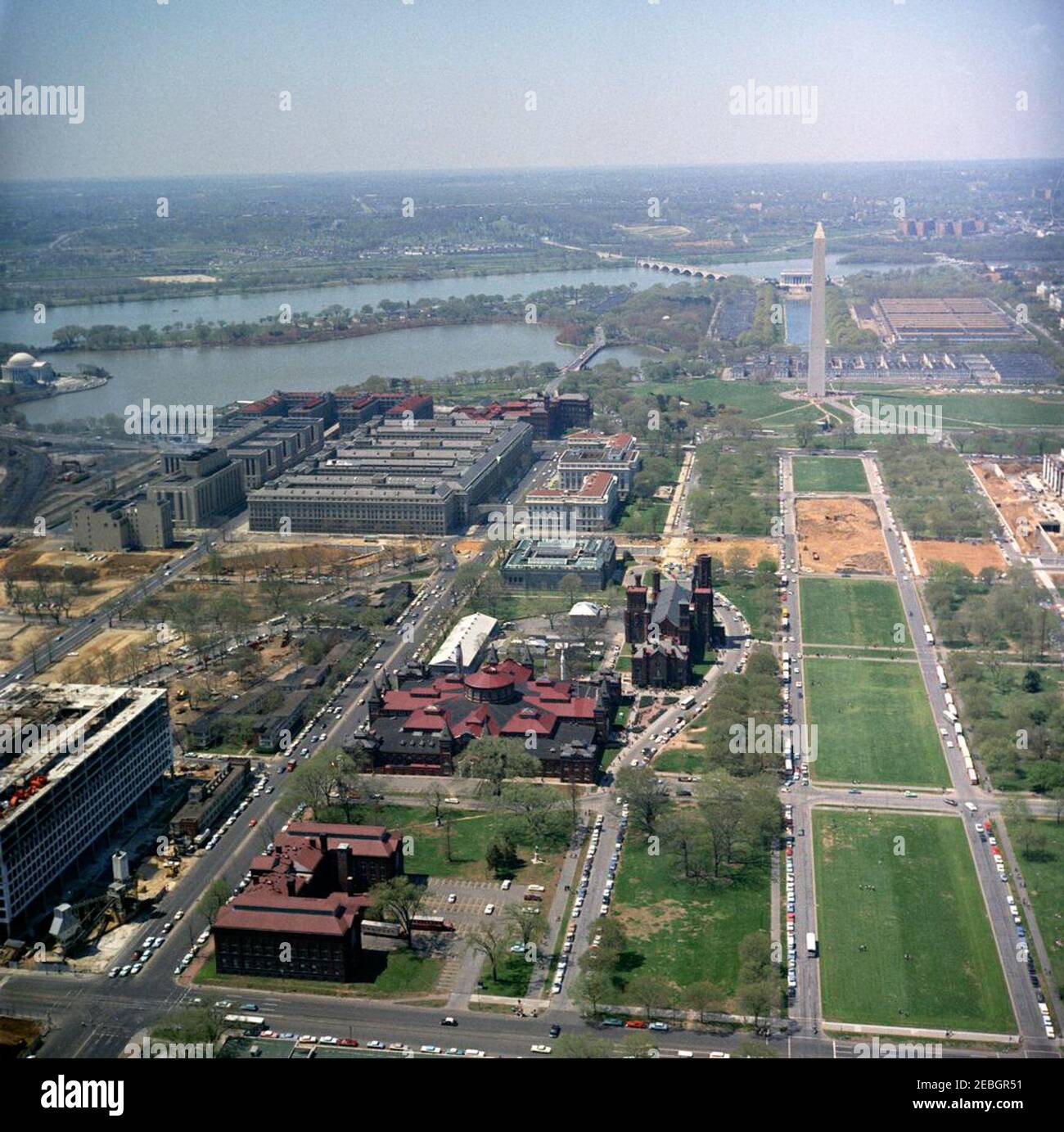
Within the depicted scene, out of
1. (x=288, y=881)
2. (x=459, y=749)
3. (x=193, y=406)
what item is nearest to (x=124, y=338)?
(x=193, y=406)

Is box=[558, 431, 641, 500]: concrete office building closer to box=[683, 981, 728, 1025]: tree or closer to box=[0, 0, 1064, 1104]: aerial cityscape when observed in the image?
box=[0, 0, 1064, 1104]: aerial cityscape

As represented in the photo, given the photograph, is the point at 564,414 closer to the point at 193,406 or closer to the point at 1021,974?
the point at 193,406

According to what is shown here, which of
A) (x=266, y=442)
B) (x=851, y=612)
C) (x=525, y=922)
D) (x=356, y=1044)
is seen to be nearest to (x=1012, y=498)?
(x=851, y=612)

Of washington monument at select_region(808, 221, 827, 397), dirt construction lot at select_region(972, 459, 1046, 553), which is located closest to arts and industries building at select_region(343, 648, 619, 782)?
dirt construction lot at select_region(972, 459, 1046, 553)

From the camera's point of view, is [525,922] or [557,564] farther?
[557,564]

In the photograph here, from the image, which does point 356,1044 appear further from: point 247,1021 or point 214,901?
point 214,901

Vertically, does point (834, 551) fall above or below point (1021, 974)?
above
